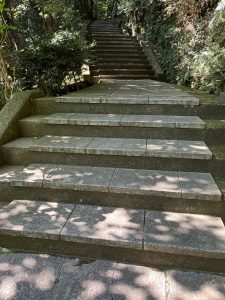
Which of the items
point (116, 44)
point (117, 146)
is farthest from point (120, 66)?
point (117, 146)

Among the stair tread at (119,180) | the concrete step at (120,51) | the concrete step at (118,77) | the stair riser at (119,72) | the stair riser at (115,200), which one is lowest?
the stair riser at (115,200)

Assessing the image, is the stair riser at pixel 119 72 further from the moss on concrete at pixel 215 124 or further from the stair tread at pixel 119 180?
the stair tread at pixel 119 180

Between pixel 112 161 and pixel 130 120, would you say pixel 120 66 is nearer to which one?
pixel 130 120

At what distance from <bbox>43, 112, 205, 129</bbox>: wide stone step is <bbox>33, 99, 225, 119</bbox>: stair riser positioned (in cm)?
17

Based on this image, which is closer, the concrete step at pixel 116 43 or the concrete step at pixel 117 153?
the concrete step at pixel 117 153

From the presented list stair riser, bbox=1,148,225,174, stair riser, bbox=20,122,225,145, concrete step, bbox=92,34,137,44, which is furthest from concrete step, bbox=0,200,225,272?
concrete step, bbox=92,34,137,44

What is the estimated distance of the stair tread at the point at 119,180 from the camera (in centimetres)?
256

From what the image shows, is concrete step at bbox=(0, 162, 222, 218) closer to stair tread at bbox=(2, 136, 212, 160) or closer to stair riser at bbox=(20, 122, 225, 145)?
stair tread at bbox=(2, 136, 212, 160)

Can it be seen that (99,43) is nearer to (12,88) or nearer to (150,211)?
(12,88)

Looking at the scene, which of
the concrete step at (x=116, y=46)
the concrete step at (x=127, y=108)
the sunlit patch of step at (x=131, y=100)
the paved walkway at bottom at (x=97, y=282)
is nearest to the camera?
the paved walkway at bottom at (x=97, y=282)

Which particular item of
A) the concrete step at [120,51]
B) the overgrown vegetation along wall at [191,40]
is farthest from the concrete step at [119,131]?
the concrete step at [120,51]

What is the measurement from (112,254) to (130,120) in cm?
186

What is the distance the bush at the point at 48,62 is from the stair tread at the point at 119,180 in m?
2.06

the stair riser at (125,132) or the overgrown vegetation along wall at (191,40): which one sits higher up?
the overgrown vegetation along wall at (191,40)
